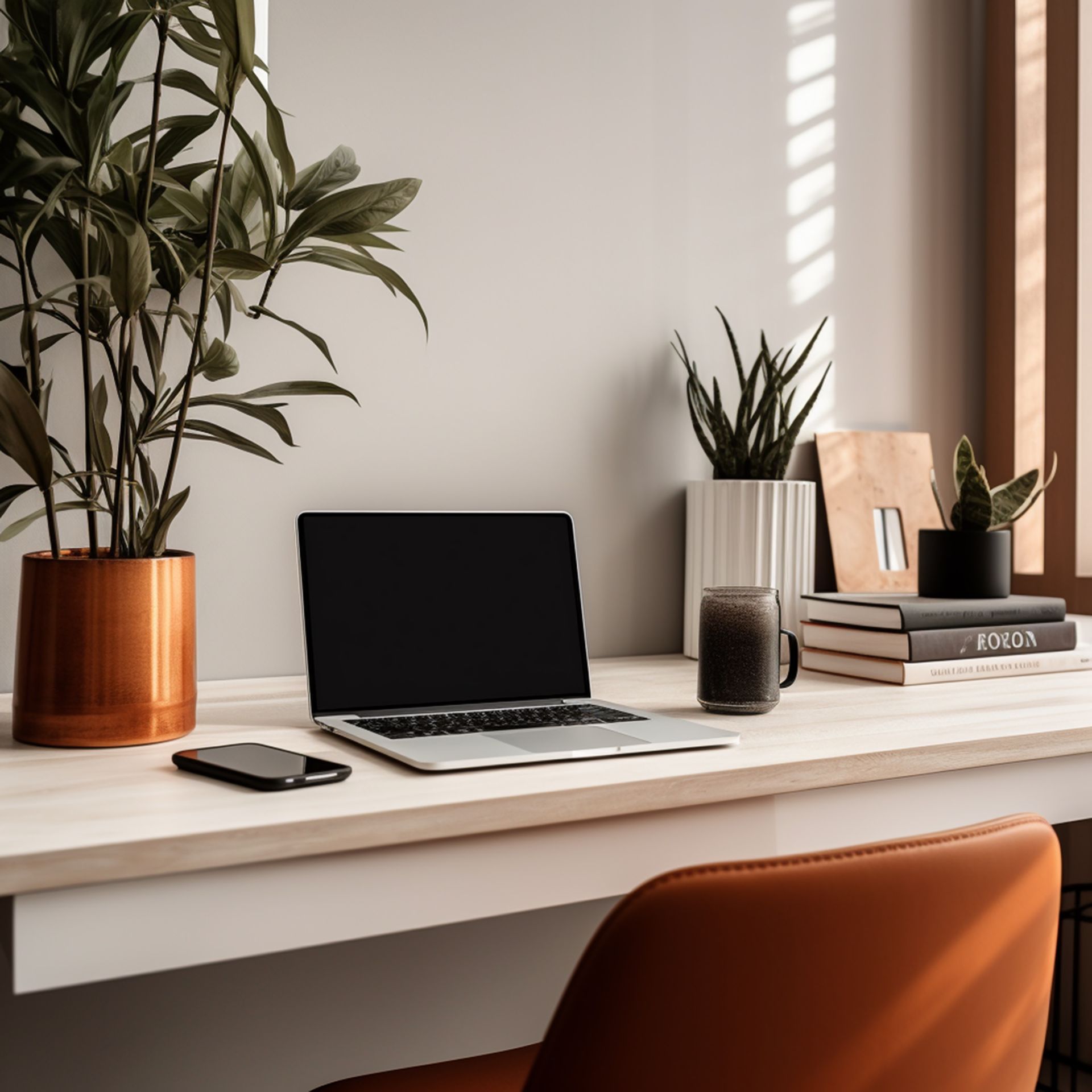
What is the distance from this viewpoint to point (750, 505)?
1550 millimetres

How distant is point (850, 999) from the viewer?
605 mm

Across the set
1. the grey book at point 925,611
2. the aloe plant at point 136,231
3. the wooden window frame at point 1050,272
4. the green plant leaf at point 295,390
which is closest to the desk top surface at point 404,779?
the grey book at point 925,611

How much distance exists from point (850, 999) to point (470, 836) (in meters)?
0.34

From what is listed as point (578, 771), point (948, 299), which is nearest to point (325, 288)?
point (578, 771)

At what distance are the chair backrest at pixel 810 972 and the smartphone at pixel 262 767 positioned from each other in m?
0.33

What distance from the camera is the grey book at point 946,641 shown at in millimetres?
1414

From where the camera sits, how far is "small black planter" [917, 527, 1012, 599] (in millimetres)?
1548

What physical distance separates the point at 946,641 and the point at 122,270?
3.58ft

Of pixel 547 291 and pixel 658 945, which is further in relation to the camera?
pixel 547 291

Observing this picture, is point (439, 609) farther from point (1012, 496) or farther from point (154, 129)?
point (1012, 496)

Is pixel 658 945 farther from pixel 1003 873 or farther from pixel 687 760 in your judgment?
pixel 687 760

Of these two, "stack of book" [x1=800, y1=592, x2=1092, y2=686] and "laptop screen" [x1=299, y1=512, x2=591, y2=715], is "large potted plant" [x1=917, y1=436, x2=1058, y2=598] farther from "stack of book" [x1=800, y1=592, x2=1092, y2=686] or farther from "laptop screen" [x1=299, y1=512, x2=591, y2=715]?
"laptop screen" [x1=299, y1=512, x2=591, y2=715]

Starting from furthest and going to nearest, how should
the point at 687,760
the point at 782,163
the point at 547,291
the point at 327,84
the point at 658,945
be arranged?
the point at 782,163, the point at 547,291, the point at 327,84, the point at 687,760, the point at 658,945

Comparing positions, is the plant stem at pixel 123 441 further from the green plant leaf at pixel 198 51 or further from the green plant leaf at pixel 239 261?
the green plant leaf at pixel 198 51
